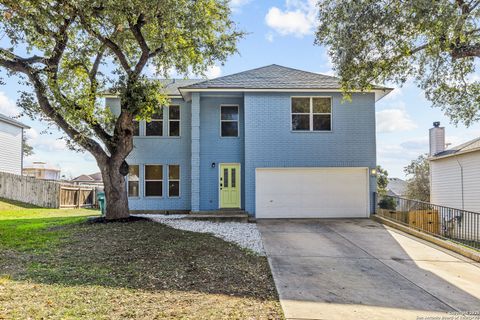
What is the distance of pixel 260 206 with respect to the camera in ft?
44.7

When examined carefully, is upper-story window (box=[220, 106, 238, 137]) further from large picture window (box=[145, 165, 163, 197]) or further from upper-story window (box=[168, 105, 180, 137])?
large picture window (box=[145, 165, 163, 197])

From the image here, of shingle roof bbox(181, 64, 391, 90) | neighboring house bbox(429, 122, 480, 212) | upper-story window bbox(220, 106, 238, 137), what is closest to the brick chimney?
neighboring house bbox(429, 122, 480, 212)

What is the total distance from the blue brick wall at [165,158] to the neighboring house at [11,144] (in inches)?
550

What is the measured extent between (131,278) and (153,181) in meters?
9.50

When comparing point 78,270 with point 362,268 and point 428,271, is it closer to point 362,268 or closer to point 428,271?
point 362,268

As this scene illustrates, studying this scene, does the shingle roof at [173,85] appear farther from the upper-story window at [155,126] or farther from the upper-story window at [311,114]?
the upper-story window at [311,114]

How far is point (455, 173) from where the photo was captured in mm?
16969

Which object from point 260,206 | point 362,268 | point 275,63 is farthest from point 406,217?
point 275,63

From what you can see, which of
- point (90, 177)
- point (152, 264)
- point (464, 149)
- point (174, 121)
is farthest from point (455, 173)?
point (90, 177)

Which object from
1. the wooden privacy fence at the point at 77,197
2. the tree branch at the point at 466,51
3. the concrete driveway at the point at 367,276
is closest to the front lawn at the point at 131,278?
the concrete driveway at the point at 367,276

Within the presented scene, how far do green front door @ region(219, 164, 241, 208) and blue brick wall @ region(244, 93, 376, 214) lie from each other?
692 mm

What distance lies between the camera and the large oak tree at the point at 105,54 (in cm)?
881

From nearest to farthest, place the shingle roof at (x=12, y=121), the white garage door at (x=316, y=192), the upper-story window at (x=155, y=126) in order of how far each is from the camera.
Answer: the white garage door at (x=316, y=192), the upper-story window at (x=155, y=126), the shingle roof at (x=12, y=121)

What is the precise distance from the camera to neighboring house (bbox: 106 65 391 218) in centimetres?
1354
